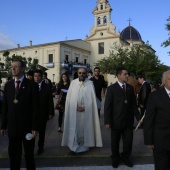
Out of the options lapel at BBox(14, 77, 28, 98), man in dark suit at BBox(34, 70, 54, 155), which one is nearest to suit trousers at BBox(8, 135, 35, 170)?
lapel at BBox(14, 77, 28, 98)

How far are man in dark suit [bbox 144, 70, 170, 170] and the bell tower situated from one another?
54349 millimetres

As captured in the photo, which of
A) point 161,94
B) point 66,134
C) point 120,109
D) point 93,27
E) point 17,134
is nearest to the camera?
point 161,94

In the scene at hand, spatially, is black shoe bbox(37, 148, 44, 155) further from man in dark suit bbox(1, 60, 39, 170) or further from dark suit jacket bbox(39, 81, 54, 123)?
man in dark suit bbox(1, 60, 39, 170)

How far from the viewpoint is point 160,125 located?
343 centimetres

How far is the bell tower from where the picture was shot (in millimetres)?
56094

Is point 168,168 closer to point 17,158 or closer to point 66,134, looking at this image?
point 17,158

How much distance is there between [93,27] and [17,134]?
2216 inches

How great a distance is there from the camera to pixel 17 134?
3.93 metres

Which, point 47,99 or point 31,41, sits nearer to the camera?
point 47,99

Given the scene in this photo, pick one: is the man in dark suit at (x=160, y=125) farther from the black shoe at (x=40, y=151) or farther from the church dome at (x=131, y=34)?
the church dome at (x=131, y=34)

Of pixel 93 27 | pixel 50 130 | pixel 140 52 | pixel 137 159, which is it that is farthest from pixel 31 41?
pixel 137 159

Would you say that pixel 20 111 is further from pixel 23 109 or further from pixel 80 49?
pixel 80 49

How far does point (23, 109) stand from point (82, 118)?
2.33m

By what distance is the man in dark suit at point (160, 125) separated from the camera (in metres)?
3.36
